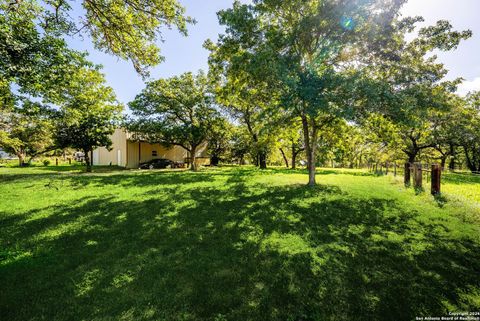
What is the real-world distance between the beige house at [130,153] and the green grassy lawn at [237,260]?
2108 cm

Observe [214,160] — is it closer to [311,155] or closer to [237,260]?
[311,155]

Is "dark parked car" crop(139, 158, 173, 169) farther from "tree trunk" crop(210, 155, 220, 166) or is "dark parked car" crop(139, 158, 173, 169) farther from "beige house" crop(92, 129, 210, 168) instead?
"tree trunk" crop(210, 155, 220, 166)

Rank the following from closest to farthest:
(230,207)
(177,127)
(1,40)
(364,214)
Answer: (1,40)
(364,214)
(230,207)
(177,127)

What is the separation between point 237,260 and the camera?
4961mm

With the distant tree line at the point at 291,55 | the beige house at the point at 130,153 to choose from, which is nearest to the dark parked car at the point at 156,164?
the beige house at the point at 130,153

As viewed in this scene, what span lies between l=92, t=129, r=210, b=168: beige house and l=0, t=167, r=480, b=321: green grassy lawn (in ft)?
69.2

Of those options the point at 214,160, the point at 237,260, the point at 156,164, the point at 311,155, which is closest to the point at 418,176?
the point at 311,155

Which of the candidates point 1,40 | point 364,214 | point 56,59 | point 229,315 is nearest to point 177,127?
point 56,59

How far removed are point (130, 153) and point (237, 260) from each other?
29.3 meters

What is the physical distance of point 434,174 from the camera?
1018 centimetres

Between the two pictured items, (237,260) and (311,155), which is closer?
(237,260)

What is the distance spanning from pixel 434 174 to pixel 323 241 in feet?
26.6

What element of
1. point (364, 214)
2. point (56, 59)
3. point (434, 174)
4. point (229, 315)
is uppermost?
point (56, 59)

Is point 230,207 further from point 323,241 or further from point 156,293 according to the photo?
point 156,293
